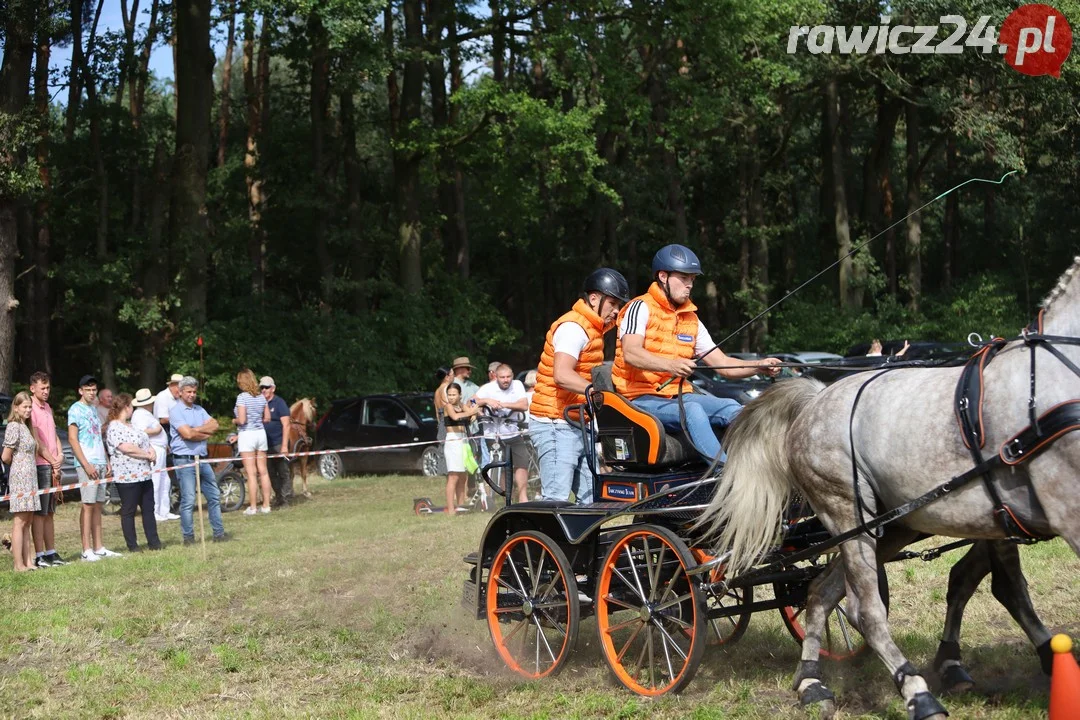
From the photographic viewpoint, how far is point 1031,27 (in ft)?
97.9

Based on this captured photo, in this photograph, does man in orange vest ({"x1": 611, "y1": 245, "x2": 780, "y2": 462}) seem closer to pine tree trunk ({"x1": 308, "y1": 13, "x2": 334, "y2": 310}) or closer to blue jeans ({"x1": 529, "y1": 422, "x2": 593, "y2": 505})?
blue jeans ({"x1": 529, "y1": 422, "x2": 593, "y2": 505})

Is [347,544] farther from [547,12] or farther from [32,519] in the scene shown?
[547,12]

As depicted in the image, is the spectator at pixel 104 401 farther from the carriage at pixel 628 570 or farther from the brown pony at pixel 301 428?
the carriage at pixel 628 570

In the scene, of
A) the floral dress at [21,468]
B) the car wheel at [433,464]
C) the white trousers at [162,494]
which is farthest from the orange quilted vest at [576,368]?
the car wheel at [433,464]

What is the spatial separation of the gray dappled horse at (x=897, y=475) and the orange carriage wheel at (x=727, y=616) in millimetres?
121

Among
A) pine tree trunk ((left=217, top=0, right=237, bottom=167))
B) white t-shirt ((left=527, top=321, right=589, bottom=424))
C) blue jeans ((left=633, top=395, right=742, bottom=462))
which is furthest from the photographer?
pine tree trunk ((left=217, top=0, right=237, bottom=167))

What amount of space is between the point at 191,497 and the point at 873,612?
9625mm

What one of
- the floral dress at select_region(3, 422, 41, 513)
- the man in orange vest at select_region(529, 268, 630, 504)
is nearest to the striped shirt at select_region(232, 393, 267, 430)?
the floral dress at select_region(3, 422, 41, 513)

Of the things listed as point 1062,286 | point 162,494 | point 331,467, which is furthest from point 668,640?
point 331,467

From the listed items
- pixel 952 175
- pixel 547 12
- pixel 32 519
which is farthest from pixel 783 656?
pixel 952 175

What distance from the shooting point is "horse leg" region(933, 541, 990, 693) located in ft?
19.3

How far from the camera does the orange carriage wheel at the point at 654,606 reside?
602 centimetres

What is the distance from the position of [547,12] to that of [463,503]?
14.0m

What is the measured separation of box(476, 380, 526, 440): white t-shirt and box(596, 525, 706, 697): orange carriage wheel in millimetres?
8869
